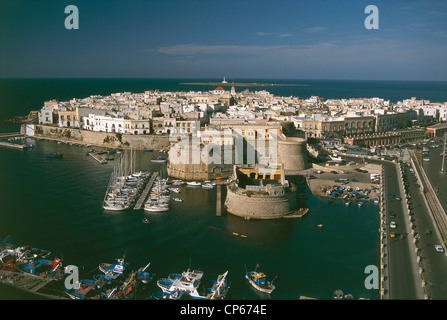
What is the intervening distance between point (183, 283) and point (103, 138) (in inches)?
726

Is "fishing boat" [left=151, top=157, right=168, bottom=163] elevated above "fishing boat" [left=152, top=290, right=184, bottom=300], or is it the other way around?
"fishing boat" [left=151, top=157, right=168, bottom=163]

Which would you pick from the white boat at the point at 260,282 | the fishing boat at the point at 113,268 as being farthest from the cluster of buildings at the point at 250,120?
the white boat at the point at 260,282

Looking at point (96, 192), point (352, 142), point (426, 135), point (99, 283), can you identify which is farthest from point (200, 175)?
point (426, 135)

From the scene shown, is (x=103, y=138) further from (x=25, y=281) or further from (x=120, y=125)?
(x=25, y=281)

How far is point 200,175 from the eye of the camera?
54.6 ft

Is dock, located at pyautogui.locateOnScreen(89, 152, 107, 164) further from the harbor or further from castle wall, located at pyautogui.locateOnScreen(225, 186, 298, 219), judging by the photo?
castle wall, located at pyautogui.locateOnScreen(225, 186, 298, 219)

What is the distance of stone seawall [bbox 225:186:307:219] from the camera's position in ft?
39.5

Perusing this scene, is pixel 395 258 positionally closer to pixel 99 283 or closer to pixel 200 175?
pixel 99 283

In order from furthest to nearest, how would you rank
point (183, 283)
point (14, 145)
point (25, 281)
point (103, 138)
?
point (103, 138), point (14, 145), point (25, 281), point (183, 283)

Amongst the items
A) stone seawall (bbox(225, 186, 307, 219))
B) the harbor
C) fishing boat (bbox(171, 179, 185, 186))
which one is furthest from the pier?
fishing boat (bbox(171, 179, 185, 186))

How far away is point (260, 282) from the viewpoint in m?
8.09

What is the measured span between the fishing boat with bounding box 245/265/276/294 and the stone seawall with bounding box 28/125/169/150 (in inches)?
633

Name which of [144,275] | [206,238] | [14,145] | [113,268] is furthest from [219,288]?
[14,145]

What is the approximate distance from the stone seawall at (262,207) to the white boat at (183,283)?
4075 millimetres
